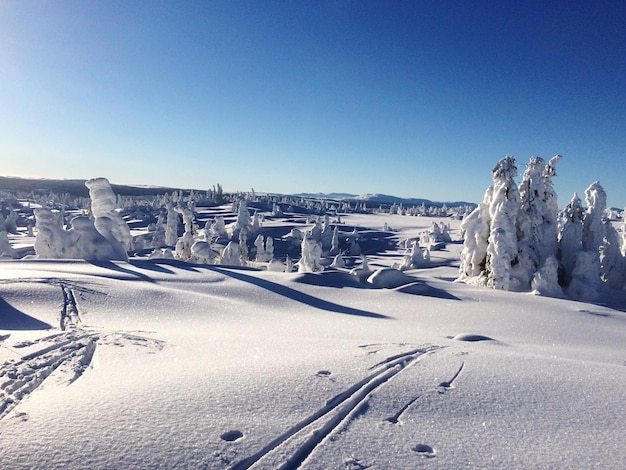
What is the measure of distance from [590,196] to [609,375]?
16.7 metres

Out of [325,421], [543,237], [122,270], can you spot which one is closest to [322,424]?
[325,421]

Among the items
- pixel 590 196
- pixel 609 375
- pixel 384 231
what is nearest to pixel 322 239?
pixel 384 231

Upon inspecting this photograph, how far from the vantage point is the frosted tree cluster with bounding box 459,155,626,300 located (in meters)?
16.7

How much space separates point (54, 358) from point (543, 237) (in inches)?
777

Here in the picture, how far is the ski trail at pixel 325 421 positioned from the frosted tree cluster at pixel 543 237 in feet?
49.6

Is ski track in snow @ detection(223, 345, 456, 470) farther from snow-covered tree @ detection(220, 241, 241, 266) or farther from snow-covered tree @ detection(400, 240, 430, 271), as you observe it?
snow-covered tree @ detection(400, 240, 430, 271)

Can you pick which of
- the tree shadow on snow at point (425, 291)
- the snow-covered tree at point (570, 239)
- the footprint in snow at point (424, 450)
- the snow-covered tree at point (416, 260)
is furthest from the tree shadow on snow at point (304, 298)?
the snow-covered tree at point (416, 260)

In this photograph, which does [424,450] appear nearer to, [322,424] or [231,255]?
[322,424]

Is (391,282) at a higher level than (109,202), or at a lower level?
lower

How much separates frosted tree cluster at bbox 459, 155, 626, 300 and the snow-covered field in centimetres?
936

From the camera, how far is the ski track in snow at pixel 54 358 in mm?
3613

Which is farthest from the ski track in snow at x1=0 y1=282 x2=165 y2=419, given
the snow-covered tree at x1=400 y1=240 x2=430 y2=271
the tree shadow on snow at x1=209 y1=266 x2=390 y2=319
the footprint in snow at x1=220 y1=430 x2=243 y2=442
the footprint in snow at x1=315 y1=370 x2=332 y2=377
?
the snow-covered tree at x1=400 y1=240 x2=430 y2=271

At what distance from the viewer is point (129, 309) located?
809 cm

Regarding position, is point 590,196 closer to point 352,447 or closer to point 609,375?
point 609,375
